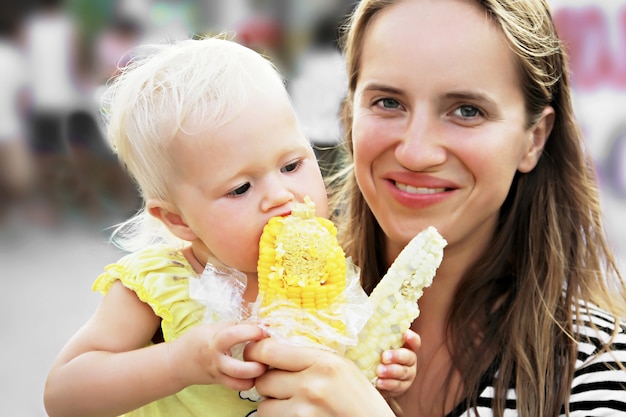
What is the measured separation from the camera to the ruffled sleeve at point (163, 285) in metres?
1.95

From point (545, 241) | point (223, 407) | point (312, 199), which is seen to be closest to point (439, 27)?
point (312, 199)

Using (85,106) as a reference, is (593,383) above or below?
below

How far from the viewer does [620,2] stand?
27.3ft

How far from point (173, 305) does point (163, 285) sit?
6 centimetres

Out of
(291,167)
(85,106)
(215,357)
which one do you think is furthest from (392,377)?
(85,106)

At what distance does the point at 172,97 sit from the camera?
186cm

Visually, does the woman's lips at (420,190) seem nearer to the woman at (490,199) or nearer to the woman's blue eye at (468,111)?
the woman at (490,199)

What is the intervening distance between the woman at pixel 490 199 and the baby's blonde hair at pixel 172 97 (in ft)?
1.38

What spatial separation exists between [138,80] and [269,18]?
728 cm

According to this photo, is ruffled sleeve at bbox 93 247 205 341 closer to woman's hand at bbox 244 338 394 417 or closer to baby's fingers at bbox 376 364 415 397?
woman's hand at bbox 244 338 394 417

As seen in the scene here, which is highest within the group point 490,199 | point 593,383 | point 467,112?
→ point 467,112

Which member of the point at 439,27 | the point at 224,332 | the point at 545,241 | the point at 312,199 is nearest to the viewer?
the point at 224,332

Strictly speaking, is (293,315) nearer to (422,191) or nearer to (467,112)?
(422,191)

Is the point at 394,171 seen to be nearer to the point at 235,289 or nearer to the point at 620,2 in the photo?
the point at 235,289
